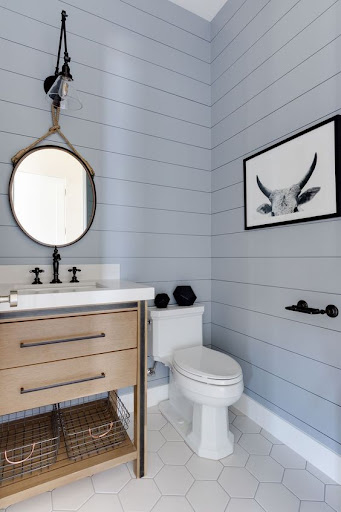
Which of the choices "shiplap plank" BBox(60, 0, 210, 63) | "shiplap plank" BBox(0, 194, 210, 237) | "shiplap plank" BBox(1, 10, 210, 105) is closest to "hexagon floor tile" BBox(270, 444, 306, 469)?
"shiplap plank" BBox(0, 194, 210, 237)

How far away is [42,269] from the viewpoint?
170 cm

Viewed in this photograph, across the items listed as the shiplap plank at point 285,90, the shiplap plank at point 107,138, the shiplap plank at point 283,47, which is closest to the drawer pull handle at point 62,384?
the shiplap plank at point 107,138

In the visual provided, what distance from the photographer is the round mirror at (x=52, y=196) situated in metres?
1.67

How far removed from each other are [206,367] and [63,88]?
1725mm

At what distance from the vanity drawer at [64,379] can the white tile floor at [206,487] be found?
474mm

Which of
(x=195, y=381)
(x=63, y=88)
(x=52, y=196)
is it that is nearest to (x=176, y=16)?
(x=63, y=88)

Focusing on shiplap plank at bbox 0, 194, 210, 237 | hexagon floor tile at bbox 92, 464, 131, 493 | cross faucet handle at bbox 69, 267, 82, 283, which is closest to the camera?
hexagon floor tile at bbox 92, 464, 131, 493

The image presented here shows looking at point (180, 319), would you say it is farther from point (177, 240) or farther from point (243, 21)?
point (243, 21)

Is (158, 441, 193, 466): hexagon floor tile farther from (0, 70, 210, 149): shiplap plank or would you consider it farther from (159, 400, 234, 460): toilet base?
(0, 70, 210, 149): shiplap plank

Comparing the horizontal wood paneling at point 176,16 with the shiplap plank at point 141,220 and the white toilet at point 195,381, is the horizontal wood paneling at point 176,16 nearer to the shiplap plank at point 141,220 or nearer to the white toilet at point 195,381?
the shiplap plank at point 141,220

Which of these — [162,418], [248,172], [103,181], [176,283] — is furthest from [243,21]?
[162,418]

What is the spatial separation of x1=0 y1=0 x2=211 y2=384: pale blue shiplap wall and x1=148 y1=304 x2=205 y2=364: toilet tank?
0.82ft

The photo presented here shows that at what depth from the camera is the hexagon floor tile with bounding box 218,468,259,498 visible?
1305 mm

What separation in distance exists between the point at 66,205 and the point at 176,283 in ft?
3.13
